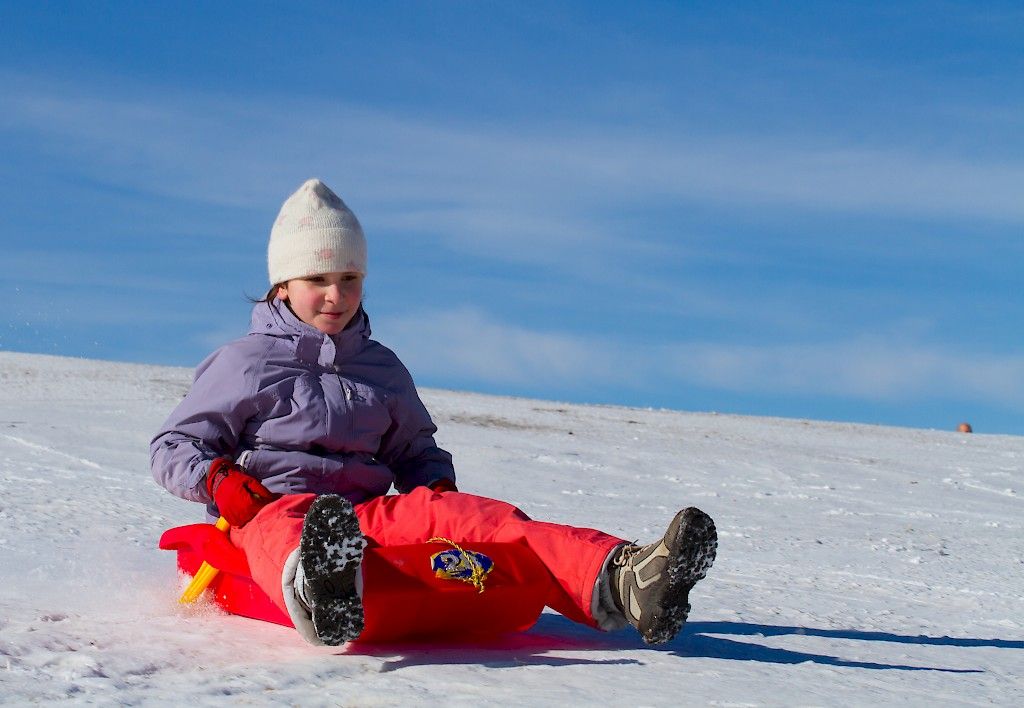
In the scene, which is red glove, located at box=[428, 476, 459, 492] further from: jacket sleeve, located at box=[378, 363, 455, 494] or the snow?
the snow

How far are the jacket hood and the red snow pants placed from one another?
1.47 ft

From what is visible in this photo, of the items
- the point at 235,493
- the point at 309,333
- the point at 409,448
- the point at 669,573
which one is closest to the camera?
the point at 669,573

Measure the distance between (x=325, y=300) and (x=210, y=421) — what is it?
1.51 feet

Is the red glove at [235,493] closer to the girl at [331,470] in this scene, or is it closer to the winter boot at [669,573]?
the girl at [331,470]

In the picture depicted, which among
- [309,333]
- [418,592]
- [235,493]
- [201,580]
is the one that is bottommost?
[201,580]

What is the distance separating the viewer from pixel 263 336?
3.25 m

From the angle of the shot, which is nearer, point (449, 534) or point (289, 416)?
point (449, 534)

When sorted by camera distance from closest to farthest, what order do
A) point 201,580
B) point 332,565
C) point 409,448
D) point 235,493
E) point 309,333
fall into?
1. point 332,565
2. point 235,493
3. point 201,580
4. point 309,333
5. point 409,448

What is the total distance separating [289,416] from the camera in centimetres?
309

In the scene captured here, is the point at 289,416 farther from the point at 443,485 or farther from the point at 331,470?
the point at 443,485

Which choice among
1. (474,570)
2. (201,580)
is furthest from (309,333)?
(474,570)

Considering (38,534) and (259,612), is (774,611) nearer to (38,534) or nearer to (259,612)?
(259,612)

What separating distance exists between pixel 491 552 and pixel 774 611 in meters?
1.20

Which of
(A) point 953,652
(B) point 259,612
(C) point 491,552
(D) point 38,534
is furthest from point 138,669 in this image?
(A) point 953,652
